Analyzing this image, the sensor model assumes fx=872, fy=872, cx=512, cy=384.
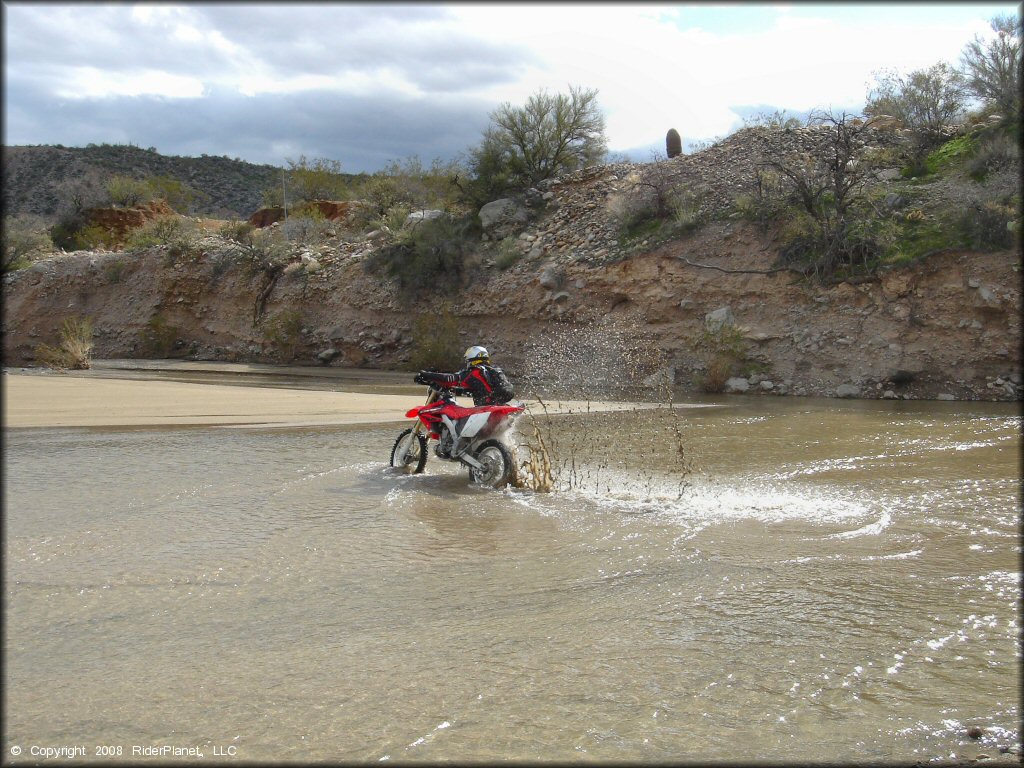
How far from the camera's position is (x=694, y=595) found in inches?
241

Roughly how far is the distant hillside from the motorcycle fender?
163ft

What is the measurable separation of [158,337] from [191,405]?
17130mm

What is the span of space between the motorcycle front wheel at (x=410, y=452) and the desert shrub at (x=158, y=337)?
24665 millimetres

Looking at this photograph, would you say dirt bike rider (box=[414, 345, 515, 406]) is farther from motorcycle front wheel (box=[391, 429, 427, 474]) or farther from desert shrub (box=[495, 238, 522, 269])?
desert shrub (box=[495, 238, 522, 269])

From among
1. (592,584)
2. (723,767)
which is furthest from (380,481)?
(723,767)

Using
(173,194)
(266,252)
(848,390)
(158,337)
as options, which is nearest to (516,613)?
(848,390)

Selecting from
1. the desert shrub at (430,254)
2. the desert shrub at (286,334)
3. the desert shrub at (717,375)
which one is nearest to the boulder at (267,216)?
the desert shrub at (286,334)

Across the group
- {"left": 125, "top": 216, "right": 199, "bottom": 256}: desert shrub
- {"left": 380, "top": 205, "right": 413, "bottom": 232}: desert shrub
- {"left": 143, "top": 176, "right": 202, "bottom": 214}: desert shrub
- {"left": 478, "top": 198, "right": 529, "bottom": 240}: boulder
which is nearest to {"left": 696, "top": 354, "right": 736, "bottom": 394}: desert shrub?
{"left": 478, "top": 198, "right": 529, "bottom": 240}: boulder

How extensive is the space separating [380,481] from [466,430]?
4.14ft

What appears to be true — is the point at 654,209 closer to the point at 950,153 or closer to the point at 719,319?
the point at 719,319

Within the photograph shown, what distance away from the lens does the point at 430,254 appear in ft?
92.1

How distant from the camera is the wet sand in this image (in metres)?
15.9

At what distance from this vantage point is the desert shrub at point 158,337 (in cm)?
3294

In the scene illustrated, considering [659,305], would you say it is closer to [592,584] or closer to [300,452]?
[300,452]
